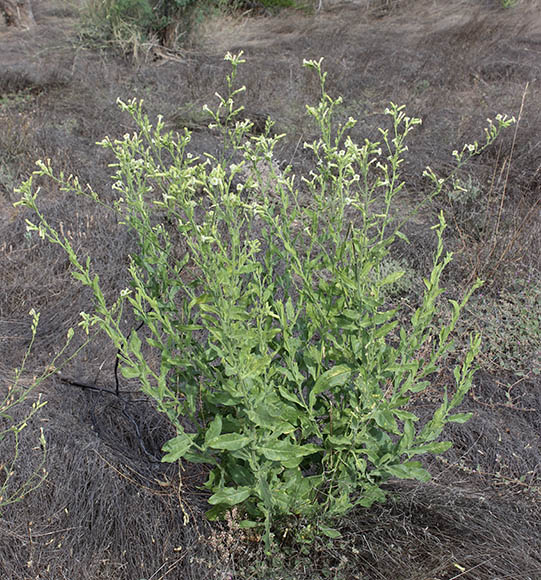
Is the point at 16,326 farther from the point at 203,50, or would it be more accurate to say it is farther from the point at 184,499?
the point at 203,50

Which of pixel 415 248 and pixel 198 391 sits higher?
pixel 198 391

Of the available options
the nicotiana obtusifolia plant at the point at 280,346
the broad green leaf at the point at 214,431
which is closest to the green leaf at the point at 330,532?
the nicotiana obtusifolia plant at the point at 280,346

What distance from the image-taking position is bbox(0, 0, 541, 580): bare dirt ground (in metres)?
1.92

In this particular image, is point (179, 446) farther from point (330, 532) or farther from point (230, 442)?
point (330, 532)

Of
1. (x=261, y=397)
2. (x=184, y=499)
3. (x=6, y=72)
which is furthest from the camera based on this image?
(x=6, y=72)

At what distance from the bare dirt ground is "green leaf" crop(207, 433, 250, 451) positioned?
0.44 metres

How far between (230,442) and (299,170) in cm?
348

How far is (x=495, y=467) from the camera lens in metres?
2.27

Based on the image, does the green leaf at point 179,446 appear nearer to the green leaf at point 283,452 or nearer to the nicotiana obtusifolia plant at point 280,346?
the nicotiana obtusifolia plant at point 280,346

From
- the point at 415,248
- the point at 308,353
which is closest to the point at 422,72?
the point at 415,248

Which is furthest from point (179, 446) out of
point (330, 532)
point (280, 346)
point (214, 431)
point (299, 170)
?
point (299, 170)

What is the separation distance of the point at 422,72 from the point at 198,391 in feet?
18.9

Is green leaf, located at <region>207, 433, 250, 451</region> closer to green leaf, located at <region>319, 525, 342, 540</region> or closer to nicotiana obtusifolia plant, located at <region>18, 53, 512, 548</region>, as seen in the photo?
nicotiana obtusifolia plant, located at <region>18, 53, 512, 548</region>

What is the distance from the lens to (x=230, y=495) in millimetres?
1655
